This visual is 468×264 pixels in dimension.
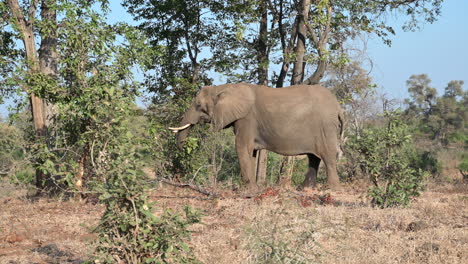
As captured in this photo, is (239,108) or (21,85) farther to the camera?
(239,108)

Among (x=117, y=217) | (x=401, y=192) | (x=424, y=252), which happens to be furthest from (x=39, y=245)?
(x=401, y=192)

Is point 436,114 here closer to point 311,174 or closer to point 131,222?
point 311,174

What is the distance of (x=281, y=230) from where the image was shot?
5.15 metres

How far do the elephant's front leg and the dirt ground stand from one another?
1.35 metres

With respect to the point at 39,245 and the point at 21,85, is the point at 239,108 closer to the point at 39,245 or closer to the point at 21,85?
the point at 21,85

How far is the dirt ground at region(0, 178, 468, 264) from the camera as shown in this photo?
5422mm

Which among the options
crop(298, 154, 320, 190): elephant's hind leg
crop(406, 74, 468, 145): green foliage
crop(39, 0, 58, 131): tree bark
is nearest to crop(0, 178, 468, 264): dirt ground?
crop(298, 154, 320, 190): elephant's hind leg

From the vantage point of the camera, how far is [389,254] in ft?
22.5

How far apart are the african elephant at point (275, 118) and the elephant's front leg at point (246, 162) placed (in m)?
0.02

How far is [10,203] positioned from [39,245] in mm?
4866

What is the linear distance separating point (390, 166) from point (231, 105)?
14.4ft

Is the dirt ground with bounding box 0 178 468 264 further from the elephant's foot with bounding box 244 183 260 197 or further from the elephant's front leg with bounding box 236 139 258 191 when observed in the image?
the elephant's front leg with bounding box 236 139 258 191

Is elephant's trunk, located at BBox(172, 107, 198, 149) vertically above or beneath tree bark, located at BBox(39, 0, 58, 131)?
beneath

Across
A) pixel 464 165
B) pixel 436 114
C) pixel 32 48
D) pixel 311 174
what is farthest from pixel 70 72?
pixel 436 114
